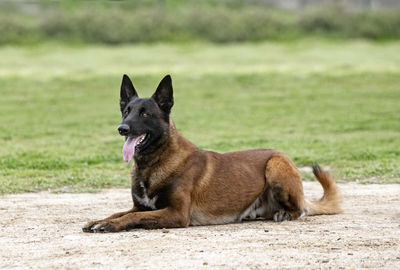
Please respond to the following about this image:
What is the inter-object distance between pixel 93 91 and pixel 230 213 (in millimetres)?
19323

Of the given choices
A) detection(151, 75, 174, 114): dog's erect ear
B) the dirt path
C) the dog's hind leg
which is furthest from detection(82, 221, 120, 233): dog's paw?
the dog's hind leg

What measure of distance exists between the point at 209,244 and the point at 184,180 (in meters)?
1.36

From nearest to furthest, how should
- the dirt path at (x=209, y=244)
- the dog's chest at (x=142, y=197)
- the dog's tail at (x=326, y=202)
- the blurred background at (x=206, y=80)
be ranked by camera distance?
the dirt path at (x=209, y=244), the dog's chest at (x=142, y=197), the dog's tail at (x=326, y=202), the blurred background at (x=206, y=80)

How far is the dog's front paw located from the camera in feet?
23.9

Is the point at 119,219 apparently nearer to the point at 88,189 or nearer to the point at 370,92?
the point at 88,189

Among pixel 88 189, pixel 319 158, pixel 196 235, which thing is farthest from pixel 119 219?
pixel 319 158

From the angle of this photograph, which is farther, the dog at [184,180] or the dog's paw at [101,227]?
the dog at [184,180]

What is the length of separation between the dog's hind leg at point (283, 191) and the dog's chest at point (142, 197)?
5.11 feet

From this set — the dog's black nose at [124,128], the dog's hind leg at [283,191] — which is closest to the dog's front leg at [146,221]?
the dog's black nose at [124,128]

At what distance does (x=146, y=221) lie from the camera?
7414 mm

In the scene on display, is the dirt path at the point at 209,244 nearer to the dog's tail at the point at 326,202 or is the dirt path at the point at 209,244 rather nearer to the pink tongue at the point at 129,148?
the dog's tail at the point at 326,202

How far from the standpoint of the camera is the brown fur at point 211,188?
24.7 ft

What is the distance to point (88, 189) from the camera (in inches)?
454

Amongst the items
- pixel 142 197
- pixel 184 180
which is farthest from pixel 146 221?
pixel 184 180
